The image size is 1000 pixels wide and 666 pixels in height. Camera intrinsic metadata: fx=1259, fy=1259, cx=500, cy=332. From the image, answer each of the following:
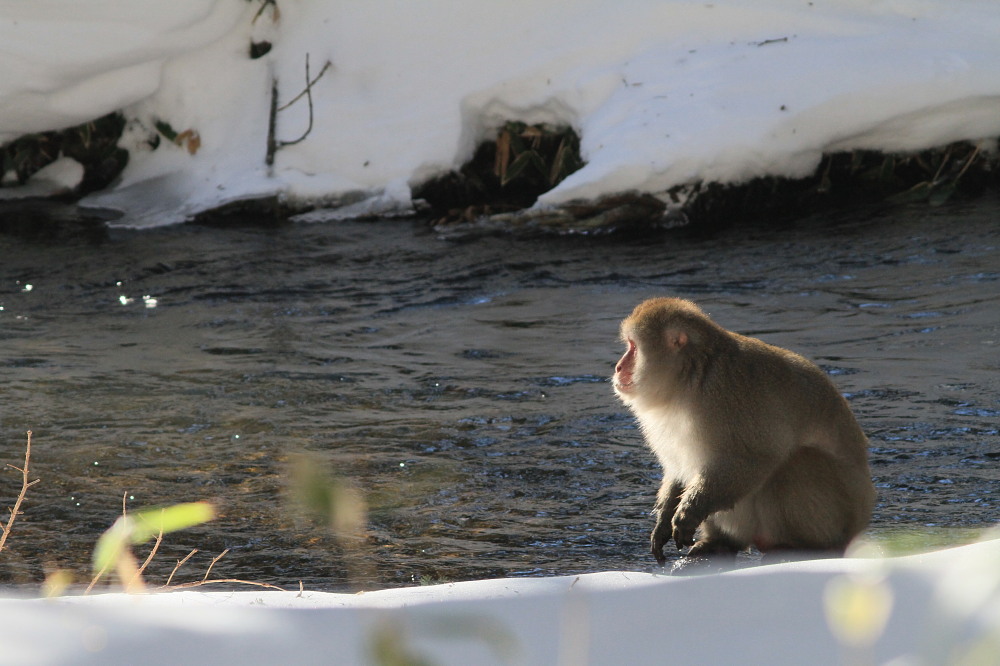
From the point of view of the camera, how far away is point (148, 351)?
6496mm

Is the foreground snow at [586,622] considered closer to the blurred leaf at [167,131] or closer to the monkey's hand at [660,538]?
the monkey's hand at [660,538]

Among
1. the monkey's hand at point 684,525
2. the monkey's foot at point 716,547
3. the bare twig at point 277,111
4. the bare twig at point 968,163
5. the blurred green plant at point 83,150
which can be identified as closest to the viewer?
the monkey's hand at point 684,525

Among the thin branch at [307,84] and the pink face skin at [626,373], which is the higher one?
the thin branch at [307,84]

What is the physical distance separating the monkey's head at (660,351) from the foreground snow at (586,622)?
1142 millimetres

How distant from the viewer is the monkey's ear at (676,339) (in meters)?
3.31

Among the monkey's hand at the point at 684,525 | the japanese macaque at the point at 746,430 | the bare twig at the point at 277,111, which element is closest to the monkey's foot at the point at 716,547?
the japanese macaque at the point at 746,430

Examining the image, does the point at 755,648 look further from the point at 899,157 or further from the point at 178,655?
the point at 899,157

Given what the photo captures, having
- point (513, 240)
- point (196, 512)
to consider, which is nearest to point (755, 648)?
point (196, 512)

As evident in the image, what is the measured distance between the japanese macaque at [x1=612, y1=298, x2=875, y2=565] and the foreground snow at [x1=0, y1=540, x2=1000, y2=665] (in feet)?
3.40

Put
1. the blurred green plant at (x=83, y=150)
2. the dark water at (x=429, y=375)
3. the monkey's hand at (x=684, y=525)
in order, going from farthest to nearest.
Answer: the blurred green plant at (x=83, y=150)
the dark water at (x=429, y=375)
the monkey's hand at (x=684, y=525)

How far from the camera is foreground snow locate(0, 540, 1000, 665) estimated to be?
5.53 ft

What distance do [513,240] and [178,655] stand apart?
22.3 feet

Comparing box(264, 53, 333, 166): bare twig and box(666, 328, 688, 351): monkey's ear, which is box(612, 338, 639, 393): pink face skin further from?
box(264, 53, 333, 166): bare twig

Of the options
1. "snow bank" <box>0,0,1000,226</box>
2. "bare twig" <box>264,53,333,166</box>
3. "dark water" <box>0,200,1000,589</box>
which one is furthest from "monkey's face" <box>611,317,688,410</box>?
"bare twig" <box>264,53,333,166</box>
